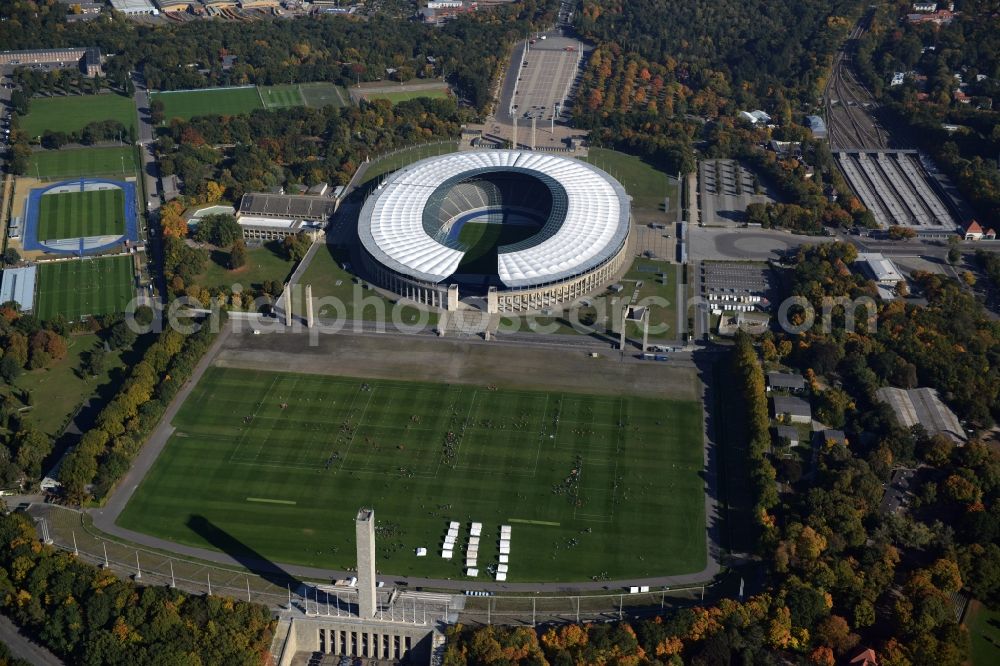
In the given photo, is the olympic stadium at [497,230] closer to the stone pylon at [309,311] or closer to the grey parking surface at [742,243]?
the grey parking surface at [742,243]

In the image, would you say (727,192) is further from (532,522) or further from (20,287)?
(20,287)

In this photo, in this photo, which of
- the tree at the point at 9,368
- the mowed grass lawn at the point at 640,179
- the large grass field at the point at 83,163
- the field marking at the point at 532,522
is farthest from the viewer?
the large grass field at the point at 83,163

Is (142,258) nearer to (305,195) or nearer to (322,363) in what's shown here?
(305,195)

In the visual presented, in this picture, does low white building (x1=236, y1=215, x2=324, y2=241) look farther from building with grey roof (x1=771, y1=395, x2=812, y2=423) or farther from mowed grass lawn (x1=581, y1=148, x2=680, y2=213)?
building with grey roof (x1=771, y1=395, x2=812, y2=423)

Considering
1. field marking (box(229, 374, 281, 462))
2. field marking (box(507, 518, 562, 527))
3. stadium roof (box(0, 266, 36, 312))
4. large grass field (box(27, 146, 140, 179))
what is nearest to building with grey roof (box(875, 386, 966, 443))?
field marking (box(507, 518, 562, 527))

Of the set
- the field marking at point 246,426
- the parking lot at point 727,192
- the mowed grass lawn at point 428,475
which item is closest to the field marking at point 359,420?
the mowed grass lawn at point 428,475

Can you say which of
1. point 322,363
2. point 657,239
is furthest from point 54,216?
point 657,239
